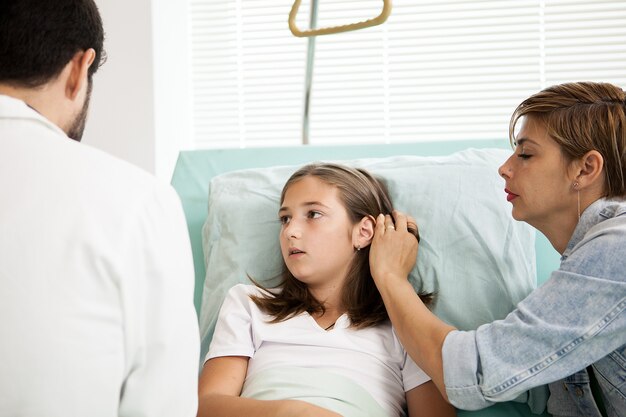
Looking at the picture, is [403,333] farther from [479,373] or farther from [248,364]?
[248,364]

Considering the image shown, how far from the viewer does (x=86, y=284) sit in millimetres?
838

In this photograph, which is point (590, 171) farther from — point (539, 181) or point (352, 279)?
point (352, 279)

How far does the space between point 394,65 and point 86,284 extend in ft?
8.58

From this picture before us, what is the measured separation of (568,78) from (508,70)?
269 millimetres

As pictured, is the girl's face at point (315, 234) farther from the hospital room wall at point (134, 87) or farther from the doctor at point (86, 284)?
the hospital room wall at point (134, 87)

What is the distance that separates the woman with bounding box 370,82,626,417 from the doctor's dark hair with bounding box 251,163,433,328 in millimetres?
96

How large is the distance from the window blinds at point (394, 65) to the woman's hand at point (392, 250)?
1.73 meters

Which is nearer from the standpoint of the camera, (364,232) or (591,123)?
(591,123)

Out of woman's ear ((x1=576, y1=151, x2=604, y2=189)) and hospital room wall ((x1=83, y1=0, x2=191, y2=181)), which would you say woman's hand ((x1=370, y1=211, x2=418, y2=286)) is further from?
hospital room wall ((x1=83, y1=0, x2=191, y2=181))

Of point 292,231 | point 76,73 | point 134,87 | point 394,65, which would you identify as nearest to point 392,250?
point 292,231

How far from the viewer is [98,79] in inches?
117

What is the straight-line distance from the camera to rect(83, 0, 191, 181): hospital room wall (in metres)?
2.91

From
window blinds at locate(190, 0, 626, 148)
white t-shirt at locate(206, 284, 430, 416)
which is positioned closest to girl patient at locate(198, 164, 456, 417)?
white t-shirt at locate(206, 284, 430, 416)

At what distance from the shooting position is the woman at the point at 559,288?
1.17m
